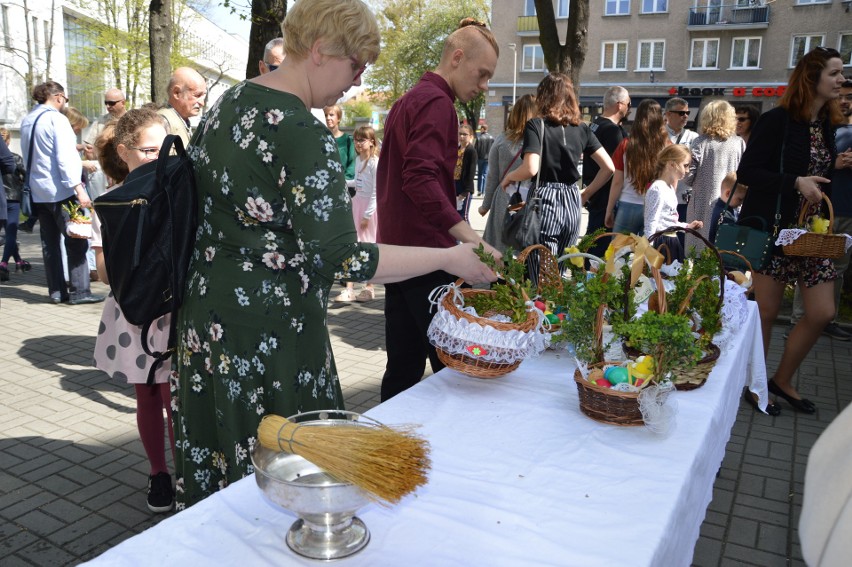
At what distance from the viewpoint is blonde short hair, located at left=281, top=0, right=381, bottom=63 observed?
65.2 inches

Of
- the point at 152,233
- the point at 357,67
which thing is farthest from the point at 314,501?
the point at 357,67

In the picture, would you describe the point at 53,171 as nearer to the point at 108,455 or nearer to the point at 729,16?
the point at 108,455

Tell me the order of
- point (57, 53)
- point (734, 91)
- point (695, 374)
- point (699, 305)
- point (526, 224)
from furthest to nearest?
point (57, 53), point (734, 91), point (526, 224), point (699, 305), point (695, 374)

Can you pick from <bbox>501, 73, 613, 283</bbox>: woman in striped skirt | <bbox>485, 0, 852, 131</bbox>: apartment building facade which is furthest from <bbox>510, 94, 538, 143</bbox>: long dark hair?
<bbox>485, 0, 852, 131</bbox>: apartment building facade

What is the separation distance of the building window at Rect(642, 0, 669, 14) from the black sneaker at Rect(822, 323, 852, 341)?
31.1m

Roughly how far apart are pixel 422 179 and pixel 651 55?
113 ft

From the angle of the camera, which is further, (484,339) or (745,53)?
(745,53)

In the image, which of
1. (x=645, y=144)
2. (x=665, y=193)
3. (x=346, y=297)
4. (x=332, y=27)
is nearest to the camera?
(x=332, y=27)

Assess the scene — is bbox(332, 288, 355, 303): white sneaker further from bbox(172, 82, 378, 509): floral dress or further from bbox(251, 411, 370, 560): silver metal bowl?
bbox(251, 411, 370, 560): silver metal bowl

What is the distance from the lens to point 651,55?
110 feet

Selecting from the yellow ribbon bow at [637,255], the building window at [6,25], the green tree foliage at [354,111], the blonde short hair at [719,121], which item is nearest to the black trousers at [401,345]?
the yellow ribbon bow at [637,255]

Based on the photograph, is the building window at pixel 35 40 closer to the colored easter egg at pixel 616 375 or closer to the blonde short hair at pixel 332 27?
Result: the blonde short hair at pixel 332 27

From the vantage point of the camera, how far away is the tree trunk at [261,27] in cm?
588

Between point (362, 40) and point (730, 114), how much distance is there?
5142 millimetres
